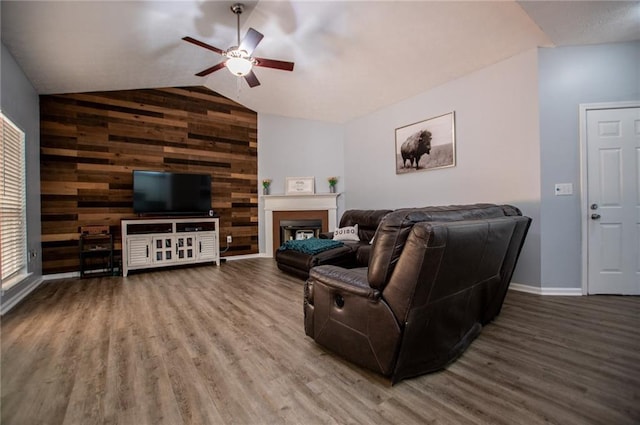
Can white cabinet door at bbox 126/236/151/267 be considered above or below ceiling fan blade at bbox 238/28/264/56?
below

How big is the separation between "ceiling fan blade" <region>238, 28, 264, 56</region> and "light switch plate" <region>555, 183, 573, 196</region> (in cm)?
360

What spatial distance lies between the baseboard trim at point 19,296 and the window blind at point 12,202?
21 centimetres

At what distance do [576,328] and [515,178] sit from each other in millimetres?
1789

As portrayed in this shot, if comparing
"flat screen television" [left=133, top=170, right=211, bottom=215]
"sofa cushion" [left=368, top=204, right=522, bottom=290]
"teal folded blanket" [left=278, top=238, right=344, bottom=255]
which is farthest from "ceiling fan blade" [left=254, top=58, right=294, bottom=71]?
"flat screen television" [left=133, top=170, right=211, bottom=215]

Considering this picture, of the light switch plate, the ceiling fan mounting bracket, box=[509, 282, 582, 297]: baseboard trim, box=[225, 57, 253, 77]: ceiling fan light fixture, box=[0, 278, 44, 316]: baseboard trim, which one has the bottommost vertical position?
box=[509, 282, 582, 297]: baseboard trim

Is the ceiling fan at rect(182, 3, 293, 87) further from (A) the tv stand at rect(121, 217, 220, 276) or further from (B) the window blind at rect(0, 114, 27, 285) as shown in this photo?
(A) the tv stand at rect(121, 217, 220, 276)

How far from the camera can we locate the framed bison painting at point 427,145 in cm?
416

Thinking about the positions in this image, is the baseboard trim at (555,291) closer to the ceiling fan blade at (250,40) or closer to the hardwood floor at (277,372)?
the hardwood floor at (277,372)

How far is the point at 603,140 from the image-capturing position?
3.16 metres

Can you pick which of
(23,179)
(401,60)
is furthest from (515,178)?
(23,179)

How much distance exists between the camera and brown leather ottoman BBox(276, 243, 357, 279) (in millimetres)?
3783

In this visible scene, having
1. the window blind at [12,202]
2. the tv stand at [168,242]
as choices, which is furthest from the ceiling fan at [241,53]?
the tv stand at [168,242]

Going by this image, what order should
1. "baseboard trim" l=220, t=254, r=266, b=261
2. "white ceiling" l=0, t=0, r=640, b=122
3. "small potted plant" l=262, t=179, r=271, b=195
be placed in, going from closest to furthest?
"white ceiling" l=0, t=0, r=640, b=122
"baseboard trim" l=220, t=254, r=266, b=261
"small potted plant" l=262, t=179, r=271, b=195

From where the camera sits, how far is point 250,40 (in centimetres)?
285
